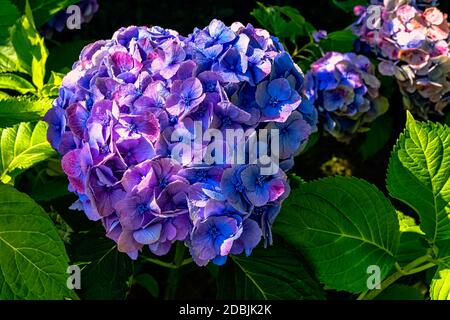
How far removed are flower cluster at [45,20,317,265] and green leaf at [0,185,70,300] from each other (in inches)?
4.0

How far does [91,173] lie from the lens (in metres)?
1.25

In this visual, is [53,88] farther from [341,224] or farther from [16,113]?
[341,224]

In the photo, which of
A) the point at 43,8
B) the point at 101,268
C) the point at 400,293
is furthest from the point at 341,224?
the point at 43,8

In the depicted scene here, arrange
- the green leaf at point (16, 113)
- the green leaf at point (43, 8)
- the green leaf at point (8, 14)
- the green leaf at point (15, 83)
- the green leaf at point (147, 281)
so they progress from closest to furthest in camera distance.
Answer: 1. the green leaf at point (16, 113)
2. the green leaf at point (15, 83)
3. the green leaf at point (8, 14)
4. the green leaf at point (43, 8)
5. the green leaf at point (147, 281)

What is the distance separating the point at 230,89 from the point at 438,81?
3.34 feet

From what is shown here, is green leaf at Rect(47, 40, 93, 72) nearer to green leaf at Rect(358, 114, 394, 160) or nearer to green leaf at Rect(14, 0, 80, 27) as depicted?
green leaf at Rect(14, 0, 80, 27)

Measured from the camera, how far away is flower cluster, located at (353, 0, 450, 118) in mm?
2078

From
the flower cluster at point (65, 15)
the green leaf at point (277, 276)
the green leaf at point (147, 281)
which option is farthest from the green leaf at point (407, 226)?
the flower cluster at point (65, 15)

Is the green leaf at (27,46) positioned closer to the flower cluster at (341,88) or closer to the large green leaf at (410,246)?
the flower cluster at (341,88)

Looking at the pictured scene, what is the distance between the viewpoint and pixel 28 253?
1333 millimetres

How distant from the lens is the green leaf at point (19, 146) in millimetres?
1516

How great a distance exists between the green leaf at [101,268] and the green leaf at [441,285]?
609mm

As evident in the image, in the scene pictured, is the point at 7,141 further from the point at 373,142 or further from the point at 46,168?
the point at 373,142

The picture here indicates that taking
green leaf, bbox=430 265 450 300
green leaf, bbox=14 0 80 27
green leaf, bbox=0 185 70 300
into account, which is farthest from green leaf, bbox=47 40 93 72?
green leaf, bbox=430 265 450 300
